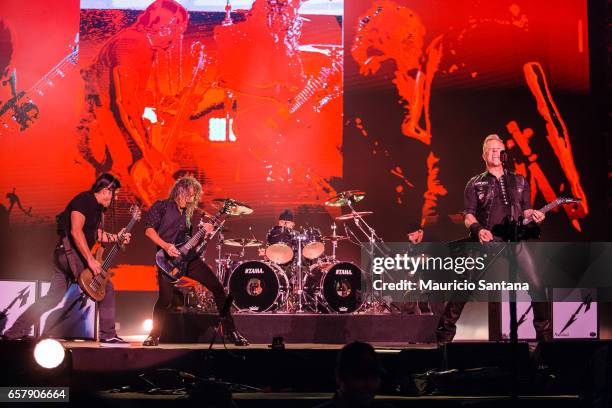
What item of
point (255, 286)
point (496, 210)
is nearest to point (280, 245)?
point (255, 286)

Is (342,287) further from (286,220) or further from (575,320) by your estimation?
(575,320)

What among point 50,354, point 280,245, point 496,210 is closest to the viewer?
point 50,354

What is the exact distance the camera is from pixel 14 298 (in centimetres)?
808

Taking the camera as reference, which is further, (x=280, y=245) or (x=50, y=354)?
(x=280, y=245)

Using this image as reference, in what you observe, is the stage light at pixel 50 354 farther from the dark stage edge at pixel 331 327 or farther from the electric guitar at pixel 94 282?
the dark stage edge at pixel 331 327

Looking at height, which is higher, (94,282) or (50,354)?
(94,282)

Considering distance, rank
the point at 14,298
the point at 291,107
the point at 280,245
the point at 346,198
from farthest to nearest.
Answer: the point at 291,107 → the point at 346,198 → the point at 280,245 → the point at 14,298

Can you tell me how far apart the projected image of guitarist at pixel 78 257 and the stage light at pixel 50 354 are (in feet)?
7.65

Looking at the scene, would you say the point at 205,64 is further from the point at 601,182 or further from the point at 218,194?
the point at 601,182

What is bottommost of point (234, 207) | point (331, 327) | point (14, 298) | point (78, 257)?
point (331, 327)

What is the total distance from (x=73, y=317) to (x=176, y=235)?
149 cm

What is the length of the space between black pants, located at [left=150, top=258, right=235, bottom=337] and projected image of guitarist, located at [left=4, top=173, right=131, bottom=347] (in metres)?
0.57

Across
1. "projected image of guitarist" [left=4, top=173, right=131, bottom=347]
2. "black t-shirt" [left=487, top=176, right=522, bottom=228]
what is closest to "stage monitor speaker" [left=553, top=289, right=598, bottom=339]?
"black t-shirt" [left=487, top=176, right=522, bottom=228]

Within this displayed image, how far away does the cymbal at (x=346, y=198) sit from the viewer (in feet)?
29.4
